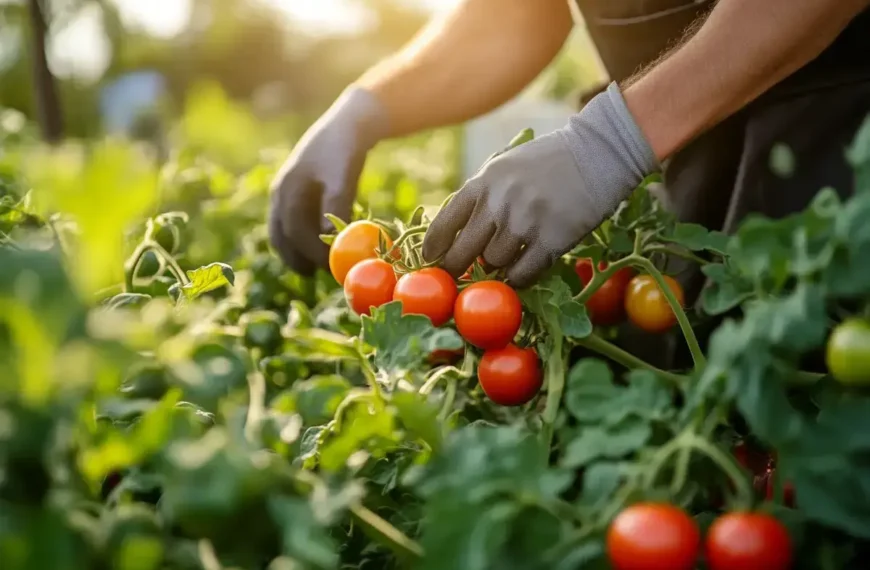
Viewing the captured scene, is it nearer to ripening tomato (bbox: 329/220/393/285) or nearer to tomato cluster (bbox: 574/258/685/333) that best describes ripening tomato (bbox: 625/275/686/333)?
tomato cluster (bbox: 574/258/685/333)

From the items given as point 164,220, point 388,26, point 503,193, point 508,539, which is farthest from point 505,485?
point 388,26

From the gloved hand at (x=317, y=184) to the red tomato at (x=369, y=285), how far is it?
485 mm

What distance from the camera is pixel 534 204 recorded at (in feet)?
3.67

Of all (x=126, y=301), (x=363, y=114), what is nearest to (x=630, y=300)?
(x=126, y=301)

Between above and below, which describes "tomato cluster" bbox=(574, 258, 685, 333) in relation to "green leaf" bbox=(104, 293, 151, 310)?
below

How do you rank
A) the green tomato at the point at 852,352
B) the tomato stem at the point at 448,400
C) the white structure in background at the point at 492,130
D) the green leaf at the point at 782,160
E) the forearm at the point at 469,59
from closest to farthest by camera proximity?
the green tomato at the point at 852,352 < the tomato stem at the point at 448,400 < the green leaf at the point at 782,160 < the forearm at the point at 469,59 < the white structure in background at the point at 492,130

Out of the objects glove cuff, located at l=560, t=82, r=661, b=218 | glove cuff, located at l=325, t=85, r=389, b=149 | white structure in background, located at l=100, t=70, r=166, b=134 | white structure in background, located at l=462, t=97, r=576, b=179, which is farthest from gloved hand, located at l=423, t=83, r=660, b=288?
white structure in background, located at l=100, t=70, r=166, b=134

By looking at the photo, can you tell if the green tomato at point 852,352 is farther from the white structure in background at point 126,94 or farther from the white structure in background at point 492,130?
the white structure in background at point 126,94

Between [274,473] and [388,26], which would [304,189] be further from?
[388,26]

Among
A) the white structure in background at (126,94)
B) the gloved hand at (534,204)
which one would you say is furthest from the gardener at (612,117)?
the white structure in background at (126,94)

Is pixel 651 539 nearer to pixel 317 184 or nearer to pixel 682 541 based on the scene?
pixel 682 541

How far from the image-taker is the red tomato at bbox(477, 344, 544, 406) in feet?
3.33

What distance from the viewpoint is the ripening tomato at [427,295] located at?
1026 millimetres

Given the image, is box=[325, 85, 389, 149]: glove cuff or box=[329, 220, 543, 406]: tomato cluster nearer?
box=[329, 220, 543, 406]: tomato cluster
